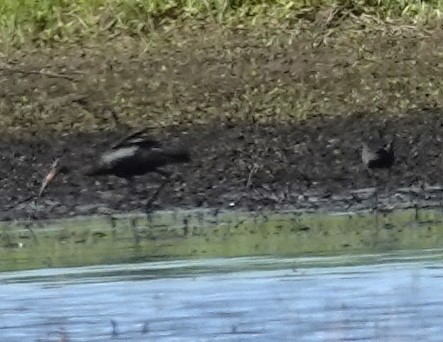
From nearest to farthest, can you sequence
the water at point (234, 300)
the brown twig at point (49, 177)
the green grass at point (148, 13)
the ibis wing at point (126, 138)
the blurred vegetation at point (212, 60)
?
the water at point (234, 300) → the brown twig at point (49, 177) → the ibis wing at point (126, 138) → the blurred vegetation at point (212, 60) → the green grass at point (148, 13)

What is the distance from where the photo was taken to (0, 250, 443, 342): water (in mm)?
5918

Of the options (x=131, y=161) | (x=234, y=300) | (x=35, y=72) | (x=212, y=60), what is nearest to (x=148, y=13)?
(x=212, y=60)

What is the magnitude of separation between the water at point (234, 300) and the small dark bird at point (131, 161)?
1.58 m

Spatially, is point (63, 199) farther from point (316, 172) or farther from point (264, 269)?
point (264, 269)

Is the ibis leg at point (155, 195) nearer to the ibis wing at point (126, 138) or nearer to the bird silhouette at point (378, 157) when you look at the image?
the ibis wing at point (126, 138)

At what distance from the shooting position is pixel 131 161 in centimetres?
906

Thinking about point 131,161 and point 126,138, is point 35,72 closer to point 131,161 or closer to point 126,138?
point 126,138

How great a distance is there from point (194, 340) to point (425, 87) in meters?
3.92

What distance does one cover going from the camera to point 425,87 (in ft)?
31.2

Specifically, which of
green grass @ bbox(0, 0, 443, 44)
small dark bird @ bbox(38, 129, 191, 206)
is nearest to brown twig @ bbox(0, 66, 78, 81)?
green grass @ bbox(0, 0, 443, 44)

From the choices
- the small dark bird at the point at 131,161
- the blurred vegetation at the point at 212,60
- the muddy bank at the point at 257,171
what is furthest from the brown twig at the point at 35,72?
the small dark bird at the point at 131,161

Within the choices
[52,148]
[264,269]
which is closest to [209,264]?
[264,269]

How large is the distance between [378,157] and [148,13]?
1684 millimetres

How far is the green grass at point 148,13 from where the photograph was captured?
997cm
